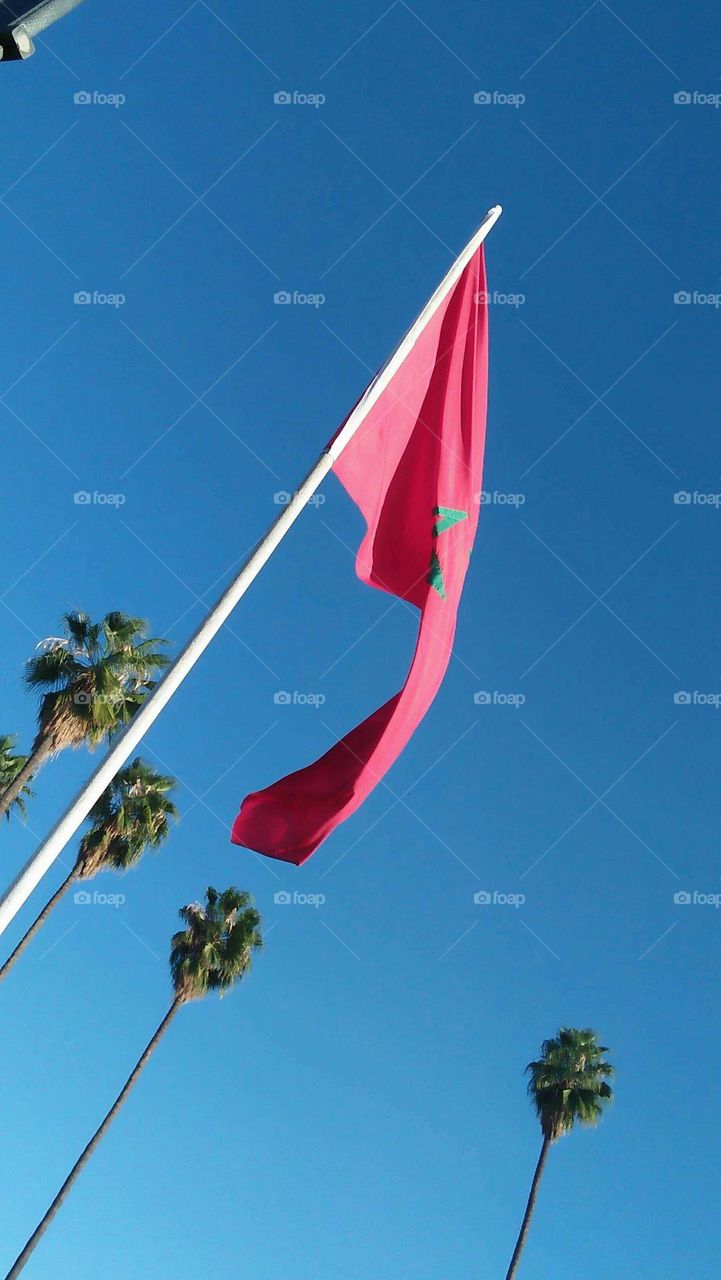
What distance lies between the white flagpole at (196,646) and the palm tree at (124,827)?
1957 cm

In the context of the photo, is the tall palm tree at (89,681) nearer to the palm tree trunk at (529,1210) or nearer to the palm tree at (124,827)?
the palm tree at (124,827)

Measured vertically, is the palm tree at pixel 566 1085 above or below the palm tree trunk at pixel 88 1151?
above

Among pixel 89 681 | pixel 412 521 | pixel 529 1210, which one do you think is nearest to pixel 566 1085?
pixel 529 1210

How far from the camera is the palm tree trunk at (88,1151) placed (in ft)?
79.2

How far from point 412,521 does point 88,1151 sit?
23.0 metres

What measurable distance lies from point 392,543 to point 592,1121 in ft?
95.0

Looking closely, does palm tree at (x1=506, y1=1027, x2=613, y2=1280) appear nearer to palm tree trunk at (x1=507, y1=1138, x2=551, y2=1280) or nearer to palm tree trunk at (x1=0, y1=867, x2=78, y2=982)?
palm tree trunk at (x1=507, y1=1138, x2=551, y2=1280)

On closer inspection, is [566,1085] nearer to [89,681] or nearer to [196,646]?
[89,681]

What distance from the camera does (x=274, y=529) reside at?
7.83 meters

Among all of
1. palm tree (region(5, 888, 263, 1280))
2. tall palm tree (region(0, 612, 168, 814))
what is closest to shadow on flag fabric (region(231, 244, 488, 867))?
tall palm tree (region(0, 612, 168, 814))

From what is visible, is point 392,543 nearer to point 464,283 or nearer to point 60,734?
point 464,283

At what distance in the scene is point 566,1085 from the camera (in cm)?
3353

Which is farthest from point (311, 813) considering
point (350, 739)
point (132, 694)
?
point (132, 694)

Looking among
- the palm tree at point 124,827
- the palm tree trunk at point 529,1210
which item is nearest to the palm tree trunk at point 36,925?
the palm tree at point 124,827
